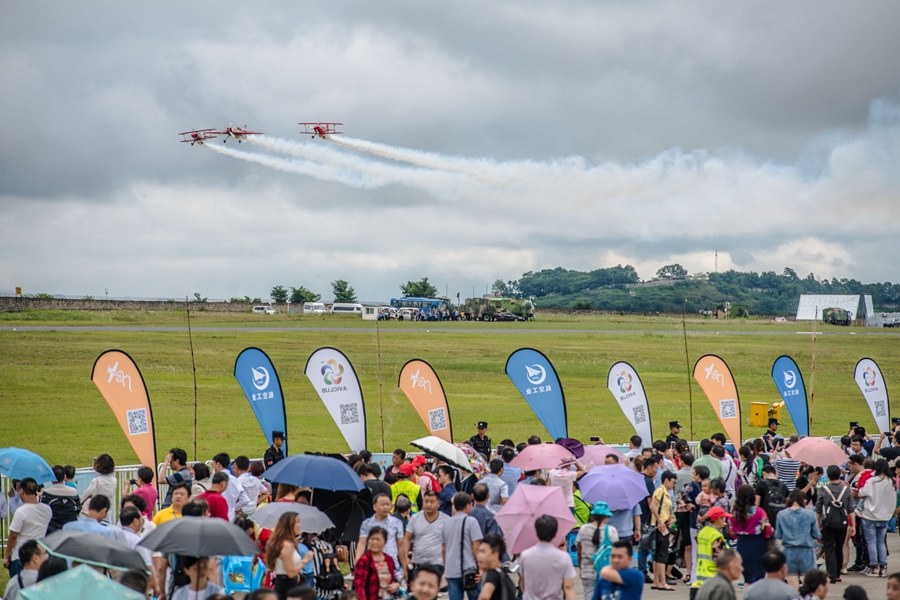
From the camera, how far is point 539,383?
61.1ft

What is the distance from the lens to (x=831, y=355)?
55.1 meters

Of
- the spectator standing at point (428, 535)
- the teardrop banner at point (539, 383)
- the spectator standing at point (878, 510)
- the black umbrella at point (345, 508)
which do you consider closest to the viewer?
the spectator standing at point (428, 535)

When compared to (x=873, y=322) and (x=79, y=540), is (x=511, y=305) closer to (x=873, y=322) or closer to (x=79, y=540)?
(x=873, y=322)

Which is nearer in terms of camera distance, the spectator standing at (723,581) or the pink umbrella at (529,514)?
the spectator standing at (723,581)

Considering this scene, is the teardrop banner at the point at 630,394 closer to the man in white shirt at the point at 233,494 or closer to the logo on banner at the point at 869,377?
the logo on banner at the point at 869,377

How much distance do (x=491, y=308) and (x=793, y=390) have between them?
7403 centimetres

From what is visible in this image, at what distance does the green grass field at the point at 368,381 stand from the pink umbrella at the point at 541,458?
815cm

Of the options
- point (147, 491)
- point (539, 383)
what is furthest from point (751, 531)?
point (539, 383)

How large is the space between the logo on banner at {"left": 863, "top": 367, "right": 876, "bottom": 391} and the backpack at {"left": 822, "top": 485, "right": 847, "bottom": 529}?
11.8m

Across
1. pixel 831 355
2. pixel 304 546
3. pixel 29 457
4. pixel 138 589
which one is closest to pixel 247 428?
pixel 29 457

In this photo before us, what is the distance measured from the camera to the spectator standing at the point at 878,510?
12.9 m

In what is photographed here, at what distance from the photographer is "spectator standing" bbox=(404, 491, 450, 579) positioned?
364 inches

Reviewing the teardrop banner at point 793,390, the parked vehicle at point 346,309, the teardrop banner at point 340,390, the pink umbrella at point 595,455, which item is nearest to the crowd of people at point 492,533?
the pink umbrella at point 595,455

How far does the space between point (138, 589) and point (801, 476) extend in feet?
40.1
